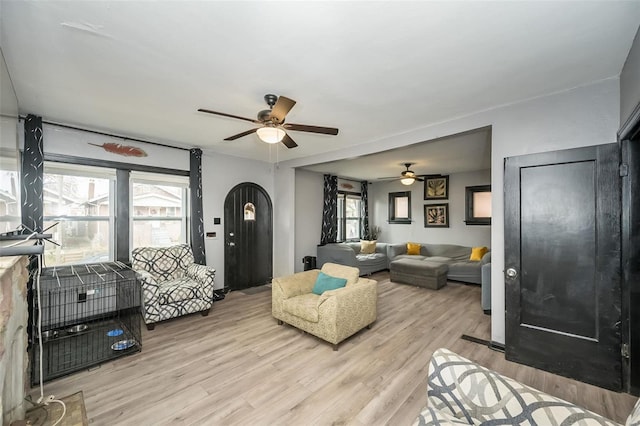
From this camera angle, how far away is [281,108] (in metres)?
2.36

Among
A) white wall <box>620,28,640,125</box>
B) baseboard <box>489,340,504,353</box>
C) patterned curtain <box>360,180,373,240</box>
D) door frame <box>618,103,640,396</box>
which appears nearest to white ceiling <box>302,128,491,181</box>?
patterned curtain <box>360,180,373,240</box>

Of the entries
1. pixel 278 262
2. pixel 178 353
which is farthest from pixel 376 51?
pixel 278 262

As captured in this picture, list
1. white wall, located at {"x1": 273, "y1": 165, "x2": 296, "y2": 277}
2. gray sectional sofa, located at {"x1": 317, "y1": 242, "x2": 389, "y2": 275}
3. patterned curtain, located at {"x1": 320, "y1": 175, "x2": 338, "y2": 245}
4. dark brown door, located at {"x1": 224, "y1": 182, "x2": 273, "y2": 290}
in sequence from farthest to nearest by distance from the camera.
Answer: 1. patterned curtain, located at {"x1": 320, "y1": 175, "x2": 338, "y2": 245}
2. gray sectional sofa, located at {"x1": 317, "y1": 242, "x2": 389, "y2": 275}
3. white wall, located at {"x1": 273, "y1": 165, "x2": 296, "y2": 277}
4. dark brown door, located at {"x1": 224, "y1": 182, "x2": 273, "y2": 290}

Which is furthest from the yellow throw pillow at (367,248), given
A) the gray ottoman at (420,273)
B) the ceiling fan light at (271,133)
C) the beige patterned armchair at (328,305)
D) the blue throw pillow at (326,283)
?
the ceiling fan light at (271,133)

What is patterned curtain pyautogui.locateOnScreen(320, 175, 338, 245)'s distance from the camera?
700 centimetres


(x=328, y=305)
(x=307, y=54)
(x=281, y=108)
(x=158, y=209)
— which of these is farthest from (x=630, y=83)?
(x=158, y=209)

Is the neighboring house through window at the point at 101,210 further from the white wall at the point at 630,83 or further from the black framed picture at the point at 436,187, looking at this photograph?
the black framed picture at the point at 436,187

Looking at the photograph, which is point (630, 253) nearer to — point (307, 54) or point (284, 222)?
point (307, 54)

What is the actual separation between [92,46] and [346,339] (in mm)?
3494

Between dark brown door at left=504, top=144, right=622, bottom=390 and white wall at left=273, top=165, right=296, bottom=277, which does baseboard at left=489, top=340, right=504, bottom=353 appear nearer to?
dark brown door at left=504, top=144, right=622, bottom=390

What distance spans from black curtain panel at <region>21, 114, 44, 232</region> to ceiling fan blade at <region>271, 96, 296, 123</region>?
3019mm

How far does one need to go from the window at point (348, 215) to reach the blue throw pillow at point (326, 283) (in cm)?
413

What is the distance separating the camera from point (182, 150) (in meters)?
4.57

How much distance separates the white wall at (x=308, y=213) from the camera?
6430 millimetres
